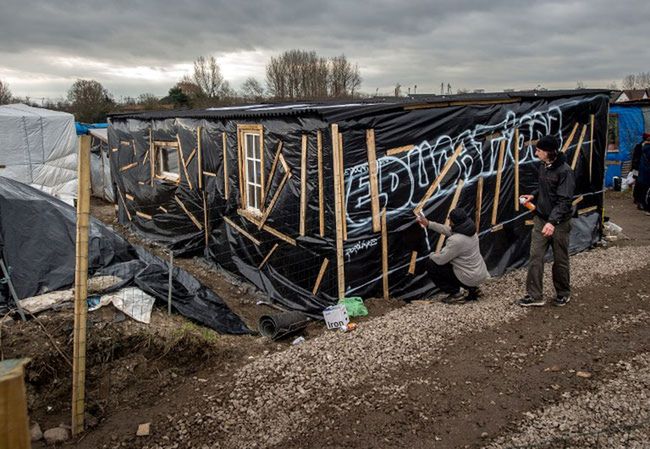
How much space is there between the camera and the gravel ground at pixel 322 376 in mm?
4047

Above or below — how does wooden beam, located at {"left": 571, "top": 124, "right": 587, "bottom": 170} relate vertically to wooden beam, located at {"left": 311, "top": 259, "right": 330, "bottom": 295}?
above

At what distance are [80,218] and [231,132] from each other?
5.29 metres

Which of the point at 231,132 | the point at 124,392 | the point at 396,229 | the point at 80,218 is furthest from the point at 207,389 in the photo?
the point at 231,132

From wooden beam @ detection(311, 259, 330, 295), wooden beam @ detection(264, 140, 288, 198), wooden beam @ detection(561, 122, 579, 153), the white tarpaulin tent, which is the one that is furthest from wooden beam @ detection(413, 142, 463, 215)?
the white tarpaulin tent

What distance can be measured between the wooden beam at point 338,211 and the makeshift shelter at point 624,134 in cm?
1272

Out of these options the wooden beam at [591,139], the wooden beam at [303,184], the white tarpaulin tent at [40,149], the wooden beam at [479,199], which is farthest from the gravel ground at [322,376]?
the white tarpaulin tent at [40,149]

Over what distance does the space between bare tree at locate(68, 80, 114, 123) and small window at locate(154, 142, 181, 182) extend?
22.5m

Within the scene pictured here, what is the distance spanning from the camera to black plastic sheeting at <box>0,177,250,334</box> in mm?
6375

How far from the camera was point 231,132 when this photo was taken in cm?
892

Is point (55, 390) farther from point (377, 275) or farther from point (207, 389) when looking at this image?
point (377, 275)

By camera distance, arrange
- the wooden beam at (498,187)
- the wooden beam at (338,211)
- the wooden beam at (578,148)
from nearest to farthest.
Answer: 1. the wooden beam at (338,211)
2. the wooden beam at (498,187)
3. the wooden beam at (578,148)

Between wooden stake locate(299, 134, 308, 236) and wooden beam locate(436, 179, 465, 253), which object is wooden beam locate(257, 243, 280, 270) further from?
wooden beam locate(436, 179, 465, 253)

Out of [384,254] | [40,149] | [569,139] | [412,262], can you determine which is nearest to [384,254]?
[384,254]

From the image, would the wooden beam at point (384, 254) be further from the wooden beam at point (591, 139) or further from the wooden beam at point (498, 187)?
the wooden beam at point (591, 139)
